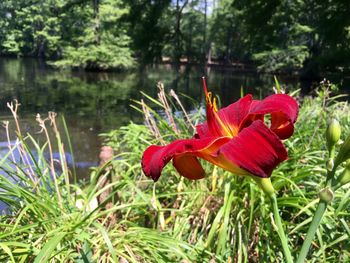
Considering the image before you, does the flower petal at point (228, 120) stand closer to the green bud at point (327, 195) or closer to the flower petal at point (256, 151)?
the flower petal at point (256, 151)

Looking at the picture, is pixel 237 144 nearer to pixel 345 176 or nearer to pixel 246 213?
pixel 345 176

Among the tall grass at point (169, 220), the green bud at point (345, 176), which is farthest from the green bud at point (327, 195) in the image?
the tall grass at point (169, 220)

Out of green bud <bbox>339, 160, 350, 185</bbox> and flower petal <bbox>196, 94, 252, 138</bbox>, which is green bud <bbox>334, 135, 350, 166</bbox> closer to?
green bud <bbox>339, 160, 350, 185</bbox>

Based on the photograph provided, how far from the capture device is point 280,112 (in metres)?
0.84

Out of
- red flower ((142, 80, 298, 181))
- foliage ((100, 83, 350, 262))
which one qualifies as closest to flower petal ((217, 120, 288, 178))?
red flower ((142, 80, 298, 181))

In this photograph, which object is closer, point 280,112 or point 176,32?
point 280,112

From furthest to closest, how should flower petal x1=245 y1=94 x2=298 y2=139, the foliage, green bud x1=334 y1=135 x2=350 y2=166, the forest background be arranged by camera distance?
the forest background
the foliage
flower petal x1=245 y1=94 x2=298 y2=139
green bud x1=334 y1=135 x2=350 y2=166

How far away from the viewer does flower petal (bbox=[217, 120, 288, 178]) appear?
2.20 ft

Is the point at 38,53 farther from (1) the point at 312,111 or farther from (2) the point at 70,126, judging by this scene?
(1) the point at 312,111

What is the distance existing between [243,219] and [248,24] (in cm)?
670

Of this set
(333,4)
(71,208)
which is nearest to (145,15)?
(333,4)

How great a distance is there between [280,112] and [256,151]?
0.18 m

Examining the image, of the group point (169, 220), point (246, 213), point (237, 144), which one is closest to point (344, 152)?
point (237, 144)

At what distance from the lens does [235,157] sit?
0.69 meters
